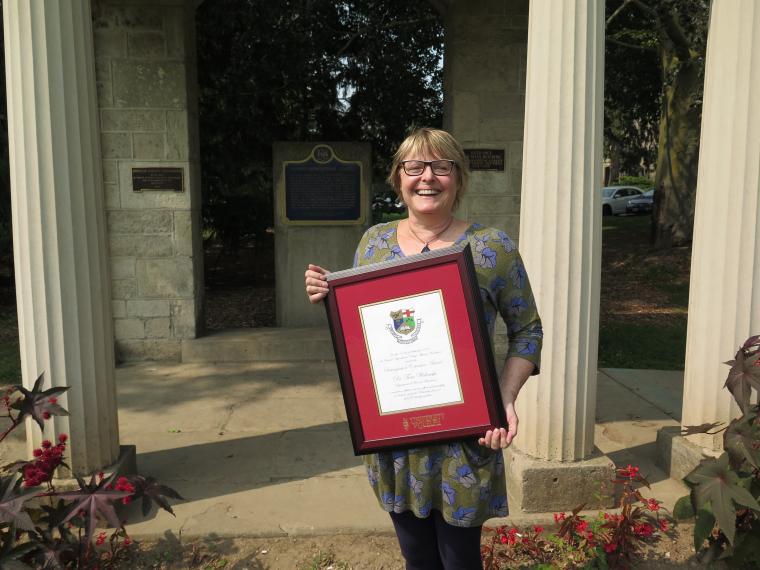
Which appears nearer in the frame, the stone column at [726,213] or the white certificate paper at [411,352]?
the white certificate paper at [411,352]

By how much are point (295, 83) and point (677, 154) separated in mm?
9039

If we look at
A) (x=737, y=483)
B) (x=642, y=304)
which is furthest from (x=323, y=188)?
(x=642, y=304)

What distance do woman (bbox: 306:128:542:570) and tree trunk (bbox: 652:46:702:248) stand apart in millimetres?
13052

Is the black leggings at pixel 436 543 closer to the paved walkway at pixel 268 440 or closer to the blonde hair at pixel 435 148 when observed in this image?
the blonde hair at pixel 435 148

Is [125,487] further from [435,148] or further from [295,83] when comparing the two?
[295,83]

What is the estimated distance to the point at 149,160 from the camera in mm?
7172

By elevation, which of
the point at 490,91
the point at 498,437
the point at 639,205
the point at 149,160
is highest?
the point at 490,91

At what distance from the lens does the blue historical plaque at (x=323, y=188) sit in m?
7.94

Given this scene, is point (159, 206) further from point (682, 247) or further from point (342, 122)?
point (682, 247)

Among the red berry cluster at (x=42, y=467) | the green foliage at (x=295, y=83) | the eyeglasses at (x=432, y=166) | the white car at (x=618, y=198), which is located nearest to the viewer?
the eyeglasses at (x=432, y=166)

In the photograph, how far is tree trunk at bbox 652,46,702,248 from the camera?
13.8 meters

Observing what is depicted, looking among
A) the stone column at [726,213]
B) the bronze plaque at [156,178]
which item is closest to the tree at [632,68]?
the bronze plaque at [156,178]

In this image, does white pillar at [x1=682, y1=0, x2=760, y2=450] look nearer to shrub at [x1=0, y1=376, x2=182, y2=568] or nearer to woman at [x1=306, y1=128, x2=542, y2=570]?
woman at [x1=306, y1=128, x2=542, y2=570]

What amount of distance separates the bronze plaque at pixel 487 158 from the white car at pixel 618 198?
89.0 ft
